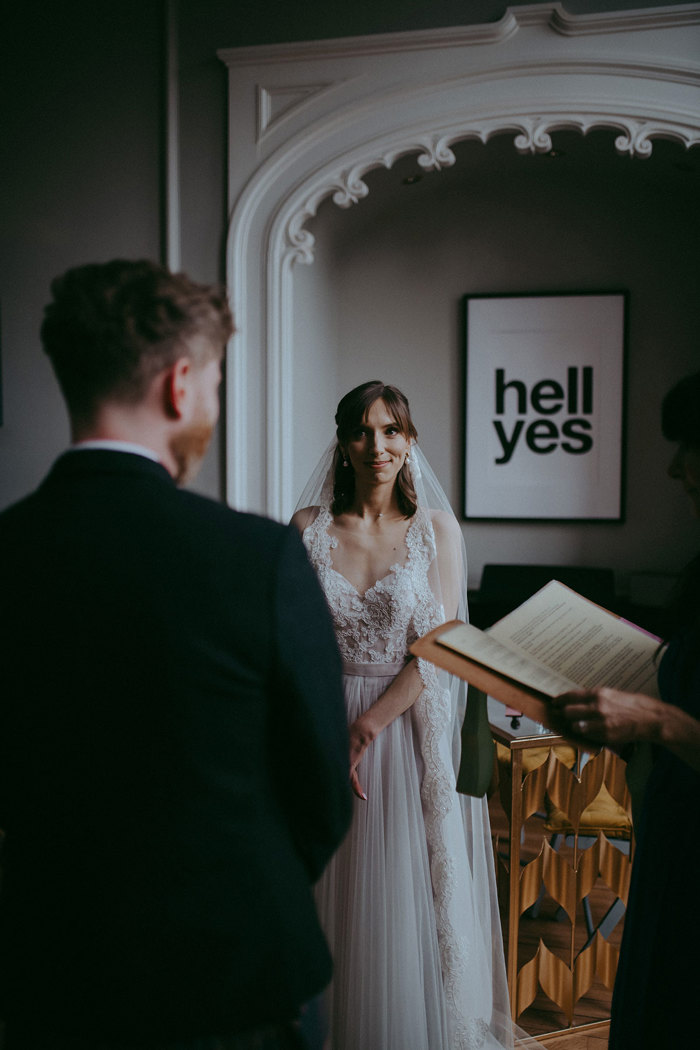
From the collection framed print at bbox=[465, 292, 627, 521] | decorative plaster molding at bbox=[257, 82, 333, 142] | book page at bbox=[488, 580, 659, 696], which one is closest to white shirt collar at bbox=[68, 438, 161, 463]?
book page at bbox=[488, 580, 659, 696]

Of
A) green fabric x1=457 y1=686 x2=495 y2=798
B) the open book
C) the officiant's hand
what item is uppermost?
the open book

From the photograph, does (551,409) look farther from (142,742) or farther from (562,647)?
(142,742)

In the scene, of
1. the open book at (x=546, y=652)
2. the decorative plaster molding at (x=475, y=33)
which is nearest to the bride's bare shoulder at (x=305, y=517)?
the open book at (x=546, y=652)

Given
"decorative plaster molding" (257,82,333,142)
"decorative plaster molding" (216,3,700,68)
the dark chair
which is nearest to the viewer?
"decorative plaster molding" (216,3,700,68)

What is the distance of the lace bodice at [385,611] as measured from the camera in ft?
6.41

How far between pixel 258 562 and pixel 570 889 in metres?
1.99

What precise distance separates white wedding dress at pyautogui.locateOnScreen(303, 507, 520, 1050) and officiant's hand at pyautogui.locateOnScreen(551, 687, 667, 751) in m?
0.77

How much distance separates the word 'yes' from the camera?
473 cm

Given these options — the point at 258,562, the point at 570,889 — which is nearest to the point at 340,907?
the point at 570,889

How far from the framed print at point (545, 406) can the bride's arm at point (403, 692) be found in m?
2.90

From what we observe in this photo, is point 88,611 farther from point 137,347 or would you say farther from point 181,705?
point 137,347

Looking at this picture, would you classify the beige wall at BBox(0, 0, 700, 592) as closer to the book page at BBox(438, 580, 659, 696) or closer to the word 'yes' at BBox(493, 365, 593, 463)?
the word 'yes' at BBox(493, 365, 593, 463)

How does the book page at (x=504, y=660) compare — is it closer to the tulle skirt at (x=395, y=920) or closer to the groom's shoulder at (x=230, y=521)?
the groom's shoulder at (x=230, y=521)


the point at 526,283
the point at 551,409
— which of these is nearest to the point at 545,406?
the point at 551,409
